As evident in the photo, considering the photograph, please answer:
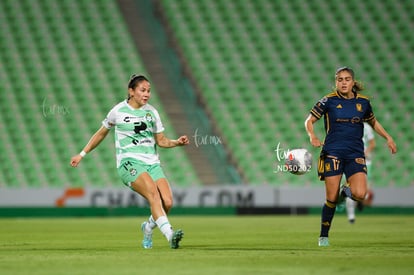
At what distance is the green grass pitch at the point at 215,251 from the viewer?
8.15 meters

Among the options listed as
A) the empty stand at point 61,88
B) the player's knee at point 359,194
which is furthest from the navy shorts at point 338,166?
the empty stand at point 61,88

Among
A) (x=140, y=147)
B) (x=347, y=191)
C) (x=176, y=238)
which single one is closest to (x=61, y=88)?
(x=140, y=147)

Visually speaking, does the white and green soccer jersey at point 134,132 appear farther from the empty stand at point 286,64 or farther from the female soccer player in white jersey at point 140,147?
the empty stand at point 286,64

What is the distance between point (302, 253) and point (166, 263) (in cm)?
190

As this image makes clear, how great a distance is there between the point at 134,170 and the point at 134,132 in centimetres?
46

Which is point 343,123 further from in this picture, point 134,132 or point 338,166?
point 134,132

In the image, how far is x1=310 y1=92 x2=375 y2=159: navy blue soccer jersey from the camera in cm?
1103

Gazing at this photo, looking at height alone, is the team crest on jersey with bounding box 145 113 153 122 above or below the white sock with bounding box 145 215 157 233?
above

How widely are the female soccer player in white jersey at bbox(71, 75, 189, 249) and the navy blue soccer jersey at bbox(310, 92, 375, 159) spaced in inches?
70.7

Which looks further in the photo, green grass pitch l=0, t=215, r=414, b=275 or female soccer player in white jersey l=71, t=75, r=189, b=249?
female soccer player in white jersey l=71, t=75, r=189, b=249

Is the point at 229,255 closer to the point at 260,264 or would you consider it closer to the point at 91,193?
the point at 260,264

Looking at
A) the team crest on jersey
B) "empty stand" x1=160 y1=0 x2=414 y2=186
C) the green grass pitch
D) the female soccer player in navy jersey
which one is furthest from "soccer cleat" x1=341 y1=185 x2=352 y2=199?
"empty stand" x1=160 y1=0 x2=414 y2=186

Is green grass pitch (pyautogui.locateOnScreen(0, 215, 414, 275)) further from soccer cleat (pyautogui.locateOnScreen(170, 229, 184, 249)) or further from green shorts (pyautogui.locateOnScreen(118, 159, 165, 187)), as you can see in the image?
green shorts (pyautogui.locateOnScreen(118, 159, 165, 187))

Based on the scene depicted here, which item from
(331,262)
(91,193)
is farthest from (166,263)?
(91,193)
